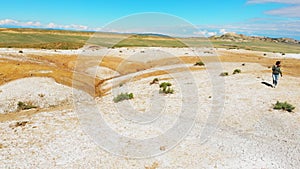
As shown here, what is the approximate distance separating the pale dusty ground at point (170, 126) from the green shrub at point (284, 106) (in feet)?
1.76

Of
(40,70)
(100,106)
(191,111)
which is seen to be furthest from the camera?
(40,70)

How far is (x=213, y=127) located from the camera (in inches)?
798

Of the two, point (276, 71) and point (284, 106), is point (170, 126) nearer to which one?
point (284, 106)

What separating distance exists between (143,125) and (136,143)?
11.3ft

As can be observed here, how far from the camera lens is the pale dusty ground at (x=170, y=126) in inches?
605

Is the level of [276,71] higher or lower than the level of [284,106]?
higher

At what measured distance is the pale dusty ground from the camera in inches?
605

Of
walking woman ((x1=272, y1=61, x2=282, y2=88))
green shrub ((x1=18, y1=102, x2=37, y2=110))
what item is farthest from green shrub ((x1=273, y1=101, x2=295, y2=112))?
green shrub ((x1=18, y1=102, x2=37, y2=110))

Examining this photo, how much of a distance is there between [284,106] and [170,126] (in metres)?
10.4

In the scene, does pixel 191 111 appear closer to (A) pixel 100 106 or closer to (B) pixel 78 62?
(A) pixel 100 106

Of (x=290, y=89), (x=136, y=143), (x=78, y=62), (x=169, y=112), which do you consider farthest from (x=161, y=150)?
(x=78, y=62)

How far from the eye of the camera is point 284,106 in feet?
73.3

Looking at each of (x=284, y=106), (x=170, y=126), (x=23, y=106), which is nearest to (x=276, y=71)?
(x=284, y=106)

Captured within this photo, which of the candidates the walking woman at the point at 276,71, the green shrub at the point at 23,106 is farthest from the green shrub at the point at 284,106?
the green shrub at the point at 23,106
